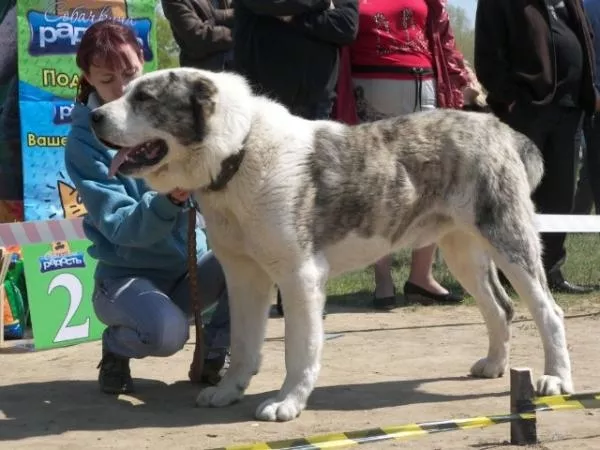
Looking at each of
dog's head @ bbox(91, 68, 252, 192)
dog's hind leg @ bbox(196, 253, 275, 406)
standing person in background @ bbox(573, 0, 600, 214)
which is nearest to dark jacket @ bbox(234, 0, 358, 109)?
dog's hind leg @ bbox(196, 253, 275, 406)

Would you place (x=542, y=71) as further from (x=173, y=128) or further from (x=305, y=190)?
(x=173, y=128)

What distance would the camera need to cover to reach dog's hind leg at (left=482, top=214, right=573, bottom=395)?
5.33 metres

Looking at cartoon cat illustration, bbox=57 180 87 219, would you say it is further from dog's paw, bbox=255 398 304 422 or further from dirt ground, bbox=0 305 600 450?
dog's paw, bbox=255 398 304 422

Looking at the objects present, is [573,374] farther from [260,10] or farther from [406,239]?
[260,10]

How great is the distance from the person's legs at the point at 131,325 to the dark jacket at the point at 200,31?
2.98 metres

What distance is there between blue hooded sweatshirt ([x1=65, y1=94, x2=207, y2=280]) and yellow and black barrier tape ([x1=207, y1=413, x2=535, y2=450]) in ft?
4.08

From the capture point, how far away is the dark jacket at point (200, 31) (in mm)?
8195

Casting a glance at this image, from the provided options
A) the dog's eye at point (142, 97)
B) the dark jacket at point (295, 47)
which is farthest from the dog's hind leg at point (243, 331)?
the dark jacket at point (295, 47)

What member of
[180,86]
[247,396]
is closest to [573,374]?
[247,396]

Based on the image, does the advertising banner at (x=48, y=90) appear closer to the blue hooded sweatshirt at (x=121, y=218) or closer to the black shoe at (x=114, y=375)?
the blue hooded sweatshirt at (x=121, y=218)

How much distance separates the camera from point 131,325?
216 inches

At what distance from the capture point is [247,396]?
18.3 feet

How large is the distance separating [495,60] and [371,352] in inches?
108

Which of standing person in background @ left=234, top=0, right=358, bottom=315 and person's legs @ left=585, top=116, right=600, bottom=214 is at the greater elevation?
standing person in background @ left=234, top=0, right=358, bottom=315
